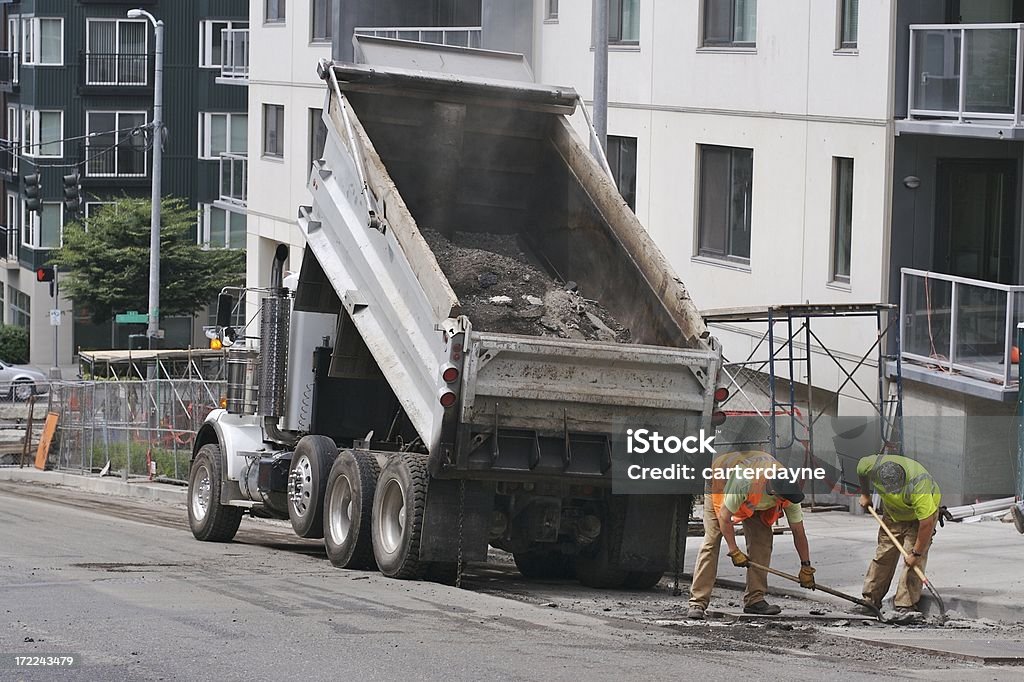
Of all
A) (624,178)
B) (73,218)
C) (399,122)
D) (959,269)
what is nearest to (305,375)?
(399,122)

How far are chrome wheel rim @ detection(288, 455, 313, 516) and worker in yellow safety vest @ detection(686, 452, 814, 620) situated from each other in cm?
404

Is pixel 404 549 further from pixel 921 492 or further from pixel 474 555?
pixel 921 492

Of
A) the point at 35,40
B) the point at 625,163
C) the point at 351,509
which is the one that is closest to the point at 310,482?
the point at 351,509

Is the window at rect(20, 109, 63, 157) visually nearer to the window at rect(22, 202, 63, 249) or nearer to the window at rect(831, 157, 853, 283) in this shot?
the window at rect(22, 202, 63, 249)

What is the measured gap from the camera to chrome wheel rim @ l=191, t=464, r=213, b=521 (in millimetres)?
16969

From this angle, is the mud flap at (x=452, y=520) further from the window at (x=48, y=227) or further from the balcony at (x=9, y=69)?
the balcony at (x=9, y=69)

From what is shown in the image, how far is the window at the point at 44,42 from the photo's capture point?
2073 inches

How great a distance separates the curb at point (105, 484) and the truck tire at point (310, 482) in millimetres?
9802

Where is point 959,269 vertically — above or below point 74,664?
above

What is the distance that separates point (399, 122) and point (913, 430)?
740 cm

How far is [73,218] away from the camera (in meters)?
52.2

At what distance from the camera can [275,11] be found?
35.0 metres

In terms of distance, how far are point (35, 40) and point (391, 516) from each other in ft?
143

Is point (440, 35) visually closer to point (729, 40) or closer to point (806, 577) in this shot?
point (729, 40)
